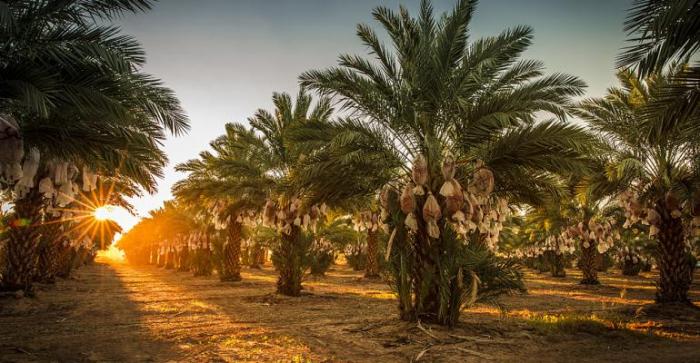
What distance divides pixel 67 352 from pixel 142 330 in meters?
1.69

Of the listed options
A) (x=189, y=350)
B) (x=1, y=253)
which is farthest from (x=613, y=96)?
(x=1, y=253)

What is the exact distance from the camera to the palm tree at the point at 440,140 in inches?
264

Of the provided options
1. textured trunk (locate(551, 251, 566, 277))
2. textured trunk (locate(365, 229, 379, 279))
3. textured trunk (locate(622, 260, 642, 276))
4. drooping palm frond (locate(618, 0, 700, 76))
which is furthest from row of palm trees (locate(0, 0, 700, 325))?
textured trunk (locate(622, 260, 642, 276))

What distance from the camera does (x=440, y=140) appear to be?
7711 mm

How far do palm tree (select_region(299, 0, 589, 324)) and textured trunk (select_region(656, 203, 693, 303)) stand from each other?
5379 mm

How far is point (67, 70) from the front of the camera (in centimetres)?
601

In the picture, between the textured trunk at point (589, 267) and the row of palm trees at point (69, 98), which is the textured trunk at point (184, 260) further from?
the textured trunk at point (589, 267)

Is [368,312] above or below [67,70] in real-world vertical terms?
below

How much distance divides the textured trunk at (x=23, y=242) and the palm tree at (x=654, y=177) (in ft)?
52.7

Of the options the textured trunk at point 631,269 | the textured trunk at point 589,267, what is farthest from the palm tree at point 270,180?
the textured trunk at point 631,269

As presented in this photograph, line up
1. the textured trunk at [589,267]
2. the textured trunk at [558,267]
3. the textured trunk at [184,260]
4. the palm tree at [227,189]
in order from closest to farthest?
the palm tree at [227,189]
the textured trunk at [589,267]
the textured trunk at [558,267]
the textured trunk at [184,260]

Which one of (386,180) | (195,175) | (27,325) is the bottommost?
(27,325)

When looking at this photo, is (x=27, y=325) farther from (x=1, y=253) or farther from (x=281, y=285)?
(x=1, y=253)

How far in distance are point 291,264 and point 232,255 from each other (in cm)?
830
